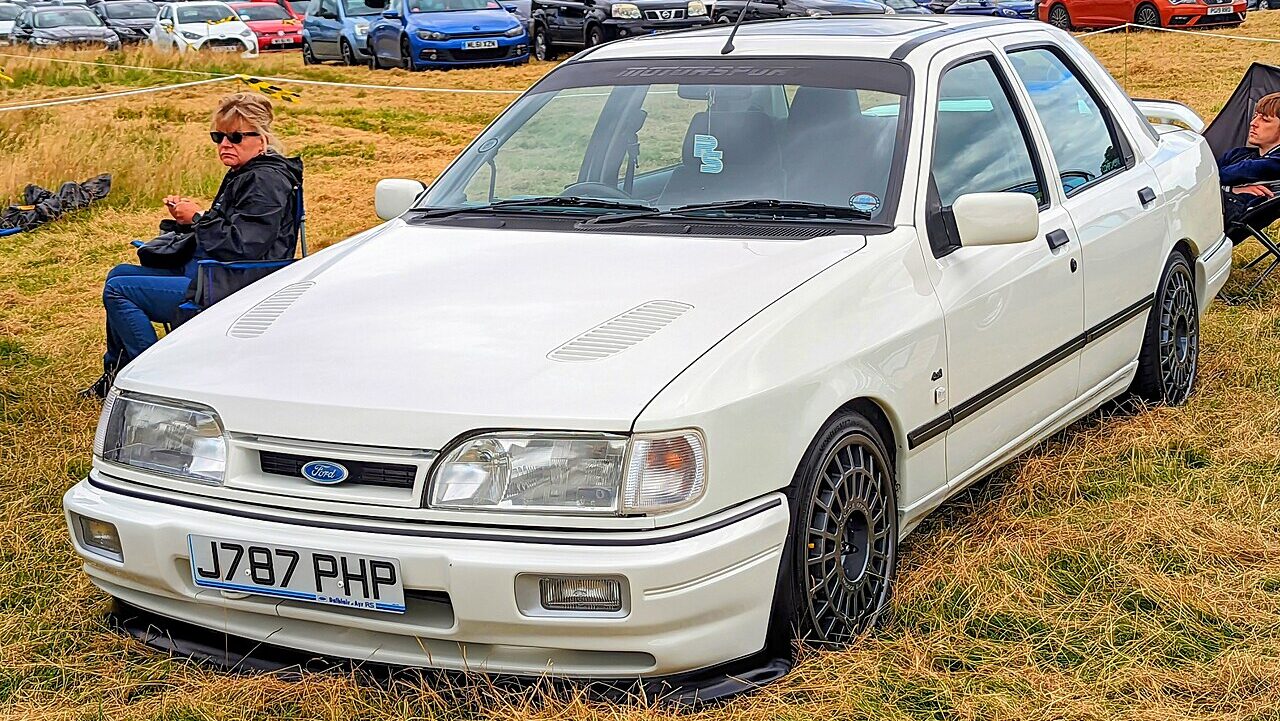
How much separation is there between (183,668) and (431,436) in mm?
990

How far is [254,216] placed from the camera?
5918 millimetres

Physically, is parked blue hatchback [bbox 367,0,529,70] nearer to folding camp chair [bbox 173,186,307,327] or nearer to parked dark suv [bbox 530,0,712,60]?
parked dark suv [bbox 530,0,712,60]

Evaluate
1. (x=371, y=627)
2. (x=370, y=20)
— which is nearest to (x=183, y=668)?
(x=371, y=627)

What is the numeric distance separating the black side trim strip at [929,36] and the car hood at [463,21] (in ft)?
52.9

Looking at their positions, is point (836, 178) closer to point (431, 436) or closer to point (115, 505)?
point (431, 436)

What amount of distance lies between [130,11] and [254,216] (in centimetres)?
3131

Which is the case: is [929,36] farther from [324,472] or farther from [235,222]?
[235,222]

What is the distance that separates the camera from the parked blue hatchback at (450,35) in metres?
20.5

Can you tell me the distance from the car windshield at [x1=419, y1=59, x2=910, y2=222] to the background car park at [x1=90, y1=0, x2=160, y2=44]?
2987cm

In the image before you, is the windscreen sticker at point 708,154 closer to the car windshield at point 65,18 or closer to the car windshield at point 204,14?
the car windshield at point 204,14

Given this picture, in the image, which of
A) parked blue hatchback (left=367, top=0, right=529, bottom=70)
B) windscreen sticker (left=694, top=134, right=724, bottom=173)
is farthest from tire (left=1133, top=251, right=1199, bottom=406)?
parked blue hatchback (left=367, top=0, right=529, bottom=70)

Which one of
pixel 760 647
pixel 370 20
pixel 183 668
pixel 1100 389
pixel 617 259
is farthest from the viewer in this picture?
pixel 370 20

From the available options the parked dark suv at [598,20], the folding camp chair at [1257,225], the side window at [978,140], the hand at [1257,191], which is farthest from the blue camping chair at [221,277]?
the parked dark suv at [598,20]

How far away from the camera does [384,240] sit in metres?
4.41
